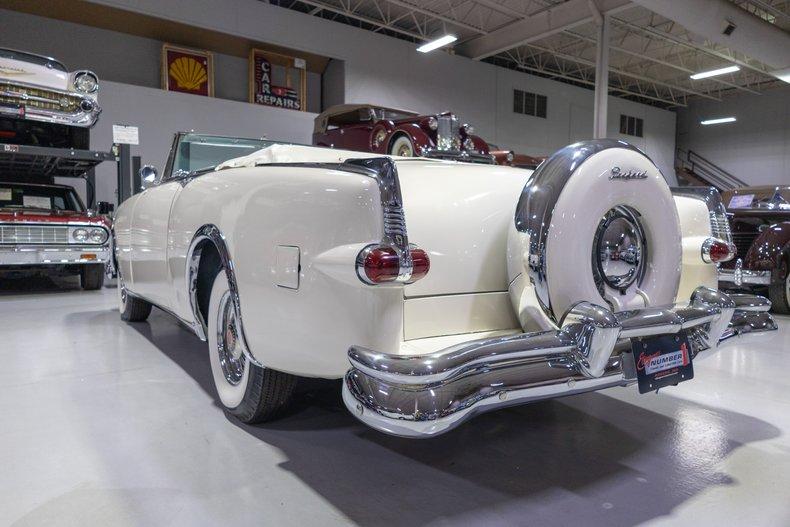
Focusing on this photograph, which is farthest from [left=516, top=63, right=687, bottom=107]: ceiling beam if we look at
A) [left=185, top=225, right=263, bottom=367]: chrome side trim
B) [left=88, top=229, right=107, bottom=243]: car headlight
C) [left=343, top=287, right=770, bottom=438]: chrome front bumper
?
[left=343, top=287, right=770, bottom=438]: chrome front bumper

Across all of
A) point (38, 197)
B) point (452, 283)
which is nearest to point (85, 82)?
point (38, 197)

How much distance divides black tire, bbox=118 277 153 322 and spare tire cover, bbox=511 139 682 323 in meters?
3.47

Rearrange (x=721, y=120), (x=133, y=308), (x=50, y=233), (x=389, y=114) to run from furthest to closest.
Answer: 1. (x=721, y=120)
2. (x=389, y=114)
3. (x=50, y=233)
4. (x=133, y=308)

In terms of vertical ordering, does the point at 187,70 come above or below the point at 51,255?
above

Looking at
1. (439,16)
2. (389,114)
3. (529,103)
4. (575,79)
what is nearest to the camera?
(389,114)

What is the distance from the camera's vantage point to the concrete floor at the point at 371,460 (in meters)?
1.62

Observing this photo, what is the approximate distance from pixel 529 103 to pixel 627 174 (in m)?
16.1

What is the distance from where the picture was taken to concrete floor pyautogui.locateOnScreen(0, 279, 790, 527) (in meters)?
1.62

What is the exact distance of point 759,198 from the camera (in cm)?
606

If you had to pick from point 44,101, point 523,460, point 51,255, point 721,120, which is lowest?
point 523,460

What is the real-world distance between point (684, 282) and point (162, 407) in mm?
2331

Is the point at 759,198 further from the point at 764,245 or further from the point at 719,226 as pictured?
the point at 719,226

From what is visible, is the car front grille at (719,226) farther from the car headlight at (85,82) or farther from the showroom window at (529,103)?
the showroom window at (529,103)

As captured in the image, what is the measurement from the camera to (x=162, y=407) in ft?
8.18
